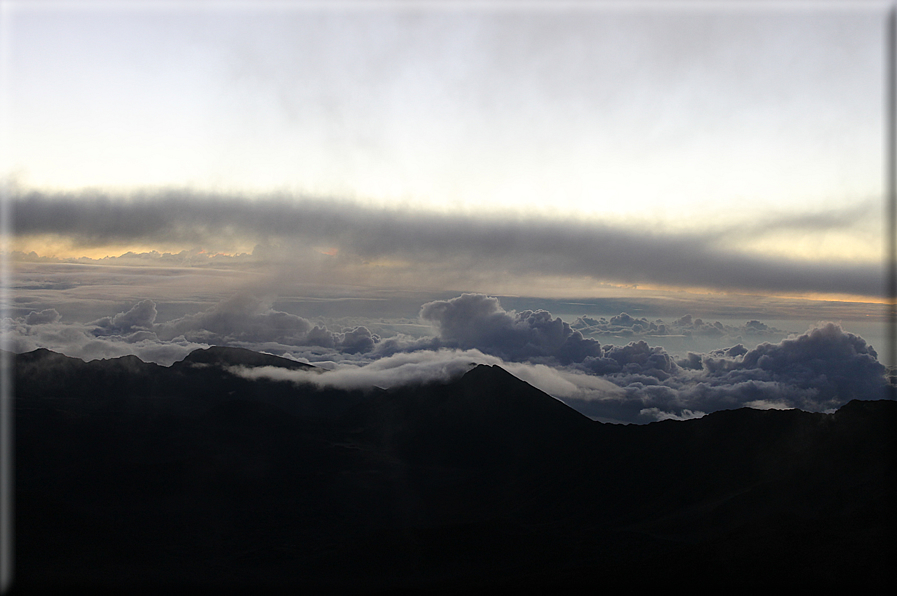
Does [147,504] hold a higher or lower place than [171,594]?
lower

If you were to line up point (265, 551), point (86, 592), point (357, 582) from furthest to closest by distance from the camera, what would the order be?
1. point (265, 551)
2. point (357, 582)
3. point (86, 592)

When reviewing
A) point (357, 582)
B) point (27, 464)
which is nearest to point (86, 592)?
point (357, 582)

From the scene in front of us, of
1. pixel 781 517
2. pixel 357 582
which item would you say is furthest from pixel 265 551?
pixel 781 517

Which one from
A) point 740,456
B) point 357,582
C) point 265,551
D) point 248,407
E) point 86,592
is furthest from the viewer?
point 248,407

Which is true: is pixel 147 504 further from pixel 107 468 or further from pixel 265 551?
pixel 265 551

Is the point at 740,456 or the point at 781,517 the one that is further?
the point at 740,456

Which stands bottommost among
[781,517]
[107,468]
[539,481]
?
[539,481]
